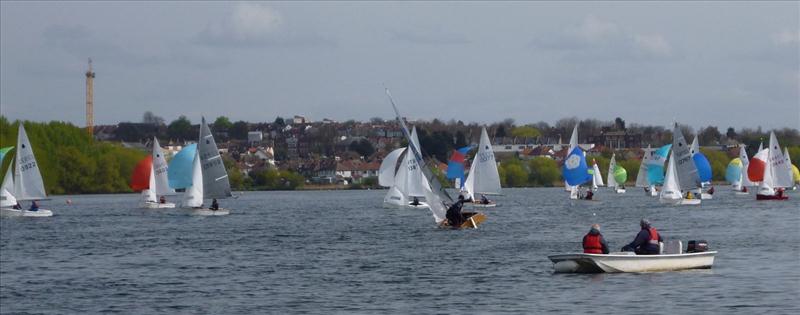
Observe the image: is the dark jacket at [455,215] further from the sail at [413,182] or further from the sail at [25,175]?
the sail at [25,175]

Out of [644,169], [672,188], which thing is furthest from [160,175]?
[644,169]

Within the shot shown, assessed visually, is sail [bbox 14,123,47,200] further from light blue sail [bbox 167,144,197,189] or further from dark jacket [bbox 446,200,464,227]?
dark jacket [bbox 446,200,464,227]

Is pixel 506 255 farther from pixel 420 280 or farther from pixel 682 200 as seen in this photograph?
pixel 682 200

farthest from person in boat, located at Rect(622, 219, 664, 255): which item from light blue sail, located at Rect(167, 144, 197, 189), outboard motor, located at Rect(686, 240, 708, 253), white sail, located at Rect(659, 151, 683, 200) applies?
light blue sail, located at Rect(167, 144, 197, 189)

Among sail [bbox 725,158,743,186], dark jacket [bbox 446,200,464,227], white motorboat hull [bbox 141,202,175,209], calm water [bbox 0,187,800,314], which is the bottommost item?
calm water [bbox 0,187,800,314]

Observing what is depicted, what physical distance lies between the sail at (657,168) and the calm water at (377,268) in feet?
116

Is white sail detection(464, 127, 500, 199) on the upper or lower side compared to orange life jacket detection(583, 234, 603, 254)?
upper

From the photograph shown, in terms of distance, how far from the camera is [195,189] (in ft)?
275

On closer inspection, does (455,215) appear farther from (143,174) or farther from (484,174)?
(143,174)

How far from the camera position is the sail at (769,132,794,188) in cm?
9575

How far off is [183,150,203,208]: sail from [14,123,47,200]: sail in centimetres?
882

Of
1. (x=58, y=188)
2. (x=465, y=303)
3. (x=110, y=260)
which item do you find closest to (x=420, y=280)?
(x=465, y=303)

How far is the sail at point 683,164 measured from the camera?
86938 millimetres

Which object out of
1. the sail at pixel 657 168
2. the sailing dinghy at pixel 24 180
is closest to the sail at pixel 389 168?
the sailing dinghy at pixel 24 180
